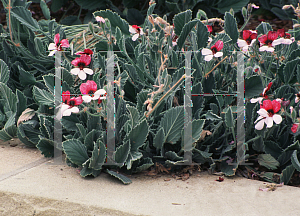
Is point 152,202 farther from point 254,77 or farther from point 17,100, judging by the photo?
point 17,100

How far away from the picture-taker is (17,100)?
1.66 meters

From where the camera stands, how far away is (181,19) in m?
1.65

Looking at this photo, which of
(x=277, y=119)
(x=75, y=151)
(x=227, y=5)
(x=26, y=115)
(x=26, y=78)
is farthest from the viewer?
(x=227, y=5)

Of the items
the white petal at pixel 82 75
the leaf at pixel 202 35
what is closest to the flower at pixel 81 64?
the white petal at pixel 82 75

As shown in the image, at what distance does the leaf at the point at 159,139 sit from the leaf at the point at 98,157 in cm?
23

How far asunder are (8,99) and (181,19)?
98cm

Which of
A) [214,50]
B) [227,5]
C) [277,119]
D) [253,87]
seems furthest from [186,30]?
[227,5]

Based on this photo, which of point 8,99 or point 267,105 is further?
point 8,99

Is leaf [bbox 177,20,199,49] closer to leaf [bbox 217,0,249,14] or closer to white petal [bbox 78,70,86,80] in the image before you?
white petal [bbox 78,70,86,80]

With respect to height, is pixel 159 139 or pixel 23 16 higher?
pixel 23 16

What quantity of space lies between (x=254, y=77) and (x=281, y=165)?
0.42 meters

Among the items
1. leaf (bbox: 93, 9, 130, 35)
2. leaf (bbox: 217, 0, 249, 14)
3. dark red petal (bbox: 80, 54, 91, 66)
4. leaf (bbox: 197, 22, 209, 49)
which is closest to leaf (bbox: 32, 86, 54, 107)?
dark red petal (bbox: 80, 54, 91, 66)

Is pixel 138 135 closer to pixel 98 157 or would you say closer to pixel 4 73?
pixel 98 157

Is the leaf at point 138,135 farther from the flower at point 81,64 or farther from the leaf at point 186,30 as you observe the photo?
the leaf at point 186,30
